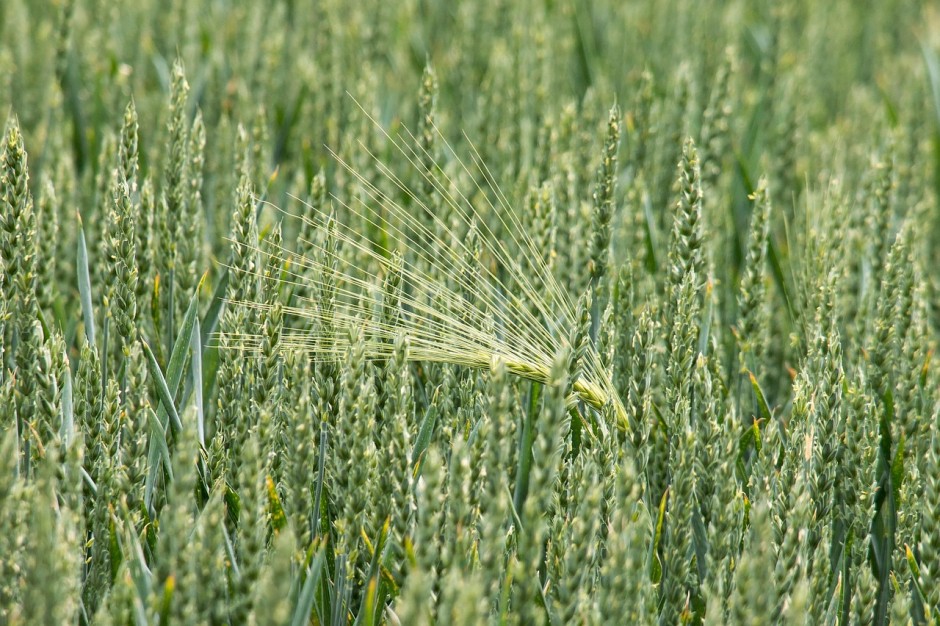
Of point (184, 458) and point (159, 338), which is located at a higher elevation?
point (159, 338)

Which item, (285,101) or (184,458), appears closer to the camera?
(184,458)

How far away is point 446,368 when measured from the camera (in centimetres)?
165

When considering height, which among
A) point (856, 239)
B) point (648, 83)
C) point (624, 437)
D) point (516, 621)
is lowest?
point (516, 621)

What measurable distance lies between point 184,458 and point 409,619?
30cm

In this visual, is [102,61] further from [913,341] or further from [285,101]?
[913,341]

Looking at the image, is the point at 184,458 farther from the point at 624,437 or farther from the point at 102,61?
the point at 102,61

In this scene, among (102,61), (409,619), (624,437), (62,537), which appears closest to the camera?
(409,619)

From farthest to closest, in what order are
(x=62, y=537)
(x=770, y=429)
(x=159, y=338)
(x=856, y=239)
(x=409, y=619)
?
1. (x=856, y=239)
2. (x=159, y=338)
3. (x=770, y=429)
4. (x=62, y=537)
5. (x=409, y=619)

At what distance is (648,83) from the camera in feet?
7.68

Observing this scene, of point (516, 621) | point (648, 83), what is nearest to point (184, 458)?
point (516, 621)

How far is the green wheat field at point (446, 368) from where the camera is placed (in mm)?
1174

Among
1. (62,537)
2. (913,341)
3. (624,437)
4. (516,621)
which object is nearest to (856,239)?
(913,341)

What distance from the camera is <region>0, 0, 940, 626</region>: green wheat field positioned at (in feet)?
3.85

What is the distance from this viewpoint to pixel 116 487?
1.39 meters
